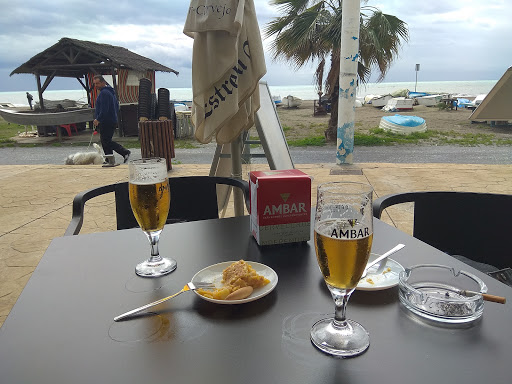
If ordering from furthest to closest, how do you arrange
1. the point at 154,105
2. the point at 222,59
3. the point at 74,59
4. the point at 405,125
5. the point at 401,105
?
the point at 401,105
the point at 74,59
the point at 405,125
the point at 154,105
the point at 222,59

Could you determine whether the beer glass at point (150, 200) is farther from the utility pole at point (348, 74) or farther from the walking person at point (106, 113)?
the walking person at point (106, 113)

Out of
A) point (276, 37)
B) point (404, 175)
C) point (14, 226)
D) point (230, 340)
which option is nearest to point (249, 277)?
point (230, 340)

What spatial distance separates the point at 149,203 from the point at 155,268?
0.55ft

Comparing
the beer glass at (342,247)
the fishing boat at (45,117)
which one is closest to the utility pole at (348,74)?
the beer glass at (342,247)

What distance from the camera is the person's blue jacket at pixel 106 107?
7.07 metres

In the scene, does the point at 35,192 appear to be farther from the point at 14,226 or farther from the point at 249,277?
the point at 249,277

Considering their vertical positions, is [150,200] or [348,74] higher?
[348,74]

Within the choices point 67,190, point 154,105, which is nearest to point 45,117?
point 154,105

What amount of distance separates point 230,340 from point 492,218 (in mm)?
1304

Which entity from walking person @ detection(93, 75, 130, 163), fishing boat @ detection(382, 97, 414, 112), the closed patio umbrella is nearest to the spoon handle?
the closed patio umbrella

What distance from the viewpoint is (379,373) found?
1.96 ft

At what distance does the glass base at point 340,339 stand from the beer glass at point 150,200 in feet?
1.40

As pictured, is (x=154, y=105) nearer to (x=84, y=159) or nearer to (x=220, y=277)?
(x=84, y=159)

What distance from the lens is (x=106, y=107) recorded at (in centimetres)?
709
